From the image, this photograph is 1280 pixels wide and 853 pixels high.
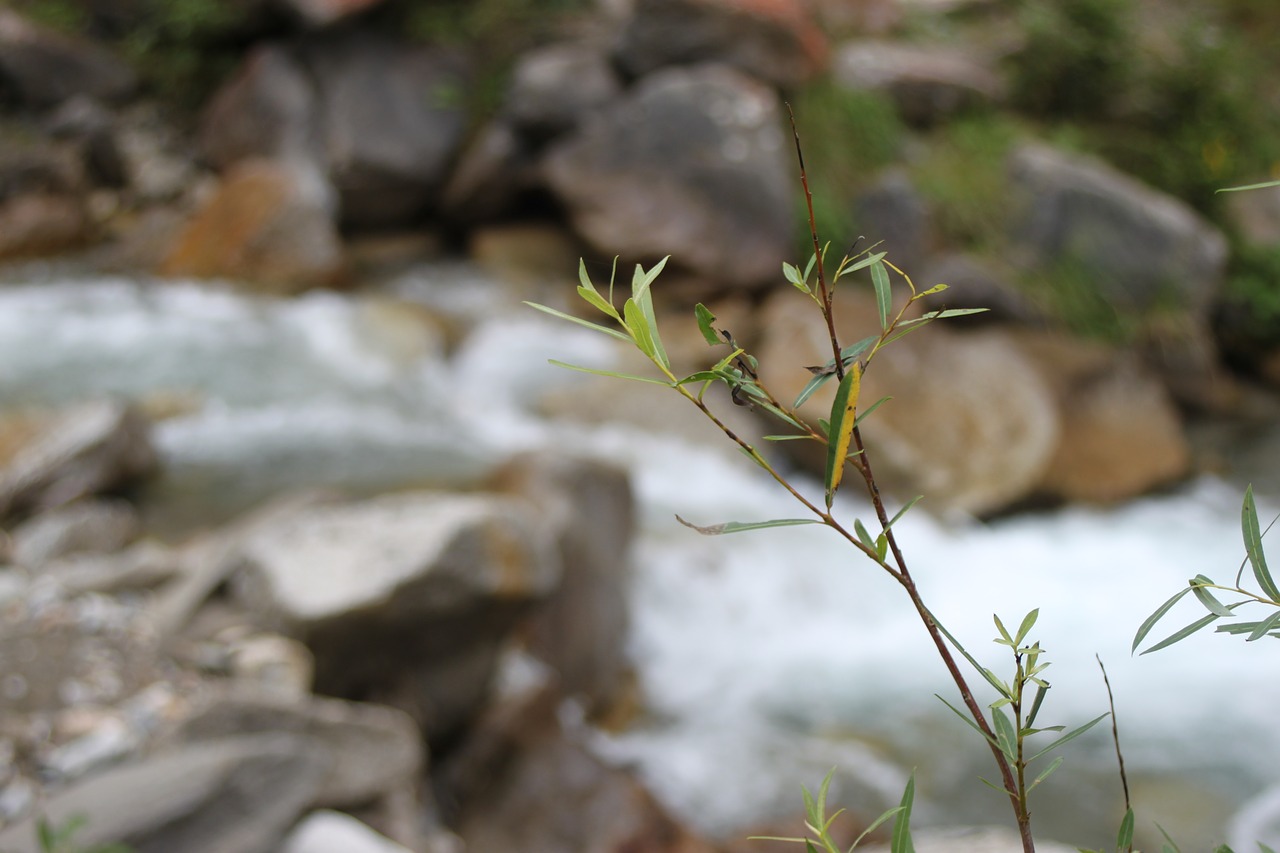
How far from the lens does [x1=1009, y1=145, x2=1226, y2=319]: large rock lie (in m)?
6.72

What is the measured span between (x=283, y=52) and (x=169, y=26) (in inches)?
47.1

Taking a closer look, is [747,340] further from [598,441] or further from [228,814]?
[228,814]

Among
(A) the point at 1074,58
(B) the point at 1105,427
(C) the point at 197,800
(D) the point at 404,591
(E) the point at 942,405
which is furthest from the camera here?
(A) the point at 1074,58

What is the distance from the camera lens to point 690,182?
6844 millimetres

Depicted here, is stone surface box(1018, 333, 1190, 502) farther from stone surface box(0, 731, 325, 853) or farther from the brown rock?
the brown rock

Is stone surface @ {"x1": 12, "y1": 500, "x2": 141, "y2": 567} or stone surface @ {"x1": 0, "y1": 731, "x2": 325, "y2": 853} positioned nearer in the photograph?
stone surface @ {"x1": 0, "y1": 731, "x2": 325, "y2": 853}

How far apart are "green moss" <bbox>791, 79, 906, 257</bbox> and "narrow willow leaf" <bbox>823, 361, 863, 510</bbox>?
7107mm

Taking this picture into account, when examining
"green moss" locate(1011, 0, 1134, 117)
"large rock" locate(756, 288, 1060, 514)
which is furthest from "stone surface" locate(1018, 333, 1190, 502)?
"green moss" locate(1011, 0, 1134, 117)

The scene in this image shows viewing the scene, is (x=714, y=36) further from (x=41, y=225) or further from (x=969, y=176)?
(x=41, y=225)

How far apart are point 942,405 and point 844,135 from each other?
2.87 metres

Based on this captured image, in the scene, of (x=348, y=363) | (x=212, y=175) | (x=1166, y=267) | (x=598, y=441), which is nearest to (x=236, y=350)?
(x=348, y=363)

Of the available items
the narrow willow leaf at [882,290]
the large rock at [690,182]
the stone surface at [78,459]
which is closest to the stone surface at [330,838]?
the narrow willow leaf at [882,290]

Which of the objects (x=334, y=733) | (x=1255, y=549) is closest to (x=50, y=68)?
(x=334, y=733)

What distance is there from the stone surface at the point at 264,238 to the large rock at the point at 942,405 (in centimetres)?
310
